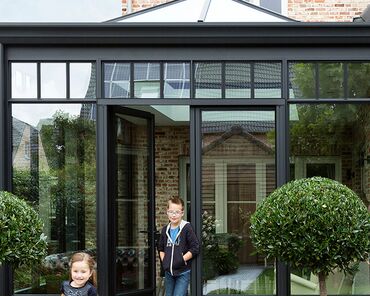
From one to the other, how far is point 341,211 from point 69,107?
135 inches

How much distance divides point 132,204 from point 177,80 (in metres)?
1.88

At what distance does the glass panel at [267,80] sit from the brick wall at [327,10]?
8.79ft

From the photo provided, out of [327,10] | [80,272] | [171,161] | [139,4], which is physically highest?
[139,4]

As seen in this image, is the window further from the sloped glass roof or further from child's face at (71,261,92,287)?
child's face at (71,261,92,287)

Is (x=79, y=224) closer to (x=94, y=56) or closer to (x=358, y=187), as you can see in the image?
(x=94, y=56)

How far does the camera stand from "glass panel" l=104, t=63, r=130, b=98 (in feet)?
23.7

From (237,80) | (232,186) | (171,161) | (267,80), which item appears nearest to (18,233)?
(232,186)

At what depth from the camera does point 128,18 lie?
24.4 ft

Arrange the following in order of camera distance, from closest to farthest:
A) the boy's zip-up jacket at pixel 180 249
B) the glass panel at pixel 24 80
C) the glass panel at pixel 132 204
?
the boy's zip-up jacket at pixel 180 249
the glass panel at pixel 24 80
the glass panel at pixel 132 204

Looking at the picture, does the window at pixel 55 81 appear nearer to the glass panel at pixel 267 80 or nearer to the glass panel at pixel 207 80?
the glass panel at pixel 207 80

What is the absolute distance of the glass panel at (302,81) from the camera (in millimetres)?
7215

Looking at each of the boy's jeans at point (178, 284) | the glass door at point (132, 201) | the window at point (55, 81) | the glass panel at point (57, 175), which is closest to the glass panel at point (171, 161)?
the glass door at point (132, 201)

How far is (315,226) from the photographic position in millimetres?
5406

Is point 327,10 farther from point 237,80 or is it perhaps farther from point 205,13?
point 237,80
